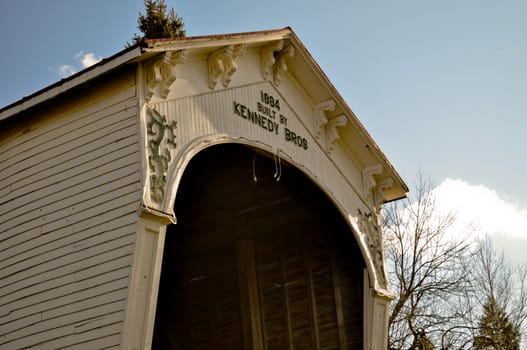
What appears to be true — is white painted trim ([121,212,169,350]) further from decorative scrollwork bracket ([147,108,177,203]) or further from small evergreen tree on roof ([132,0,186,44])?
small evergreen tree on roof ([132,0,186,44])

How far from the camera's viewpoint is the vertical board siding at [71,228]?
8508mm

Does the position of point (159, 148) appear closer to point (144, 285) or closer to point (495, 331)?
point (144, 285)

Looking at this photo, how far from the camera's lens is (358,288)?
46.7ft

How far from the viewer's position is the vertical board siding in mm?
8508

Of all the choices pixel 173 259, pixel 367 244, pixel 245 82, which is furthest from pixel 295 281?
pixel 245 82

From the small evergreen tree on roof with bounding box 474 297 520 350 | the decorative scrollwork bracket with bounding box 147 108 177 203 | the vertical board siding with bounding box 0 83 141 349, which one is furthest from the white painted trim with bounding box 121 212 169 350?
the small evergreen tree on roof with bounding box 474 297 520 350

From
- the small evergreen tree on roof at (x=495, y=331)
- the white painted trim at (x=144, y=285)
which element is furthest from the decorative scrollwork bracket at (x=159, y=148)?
the small evergreen tree on roof at (x=495, y=331)

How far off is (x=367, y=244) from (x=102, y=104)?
6.25 m

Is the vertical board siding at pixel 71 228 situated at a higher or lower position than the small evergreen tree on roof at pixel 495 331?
lower

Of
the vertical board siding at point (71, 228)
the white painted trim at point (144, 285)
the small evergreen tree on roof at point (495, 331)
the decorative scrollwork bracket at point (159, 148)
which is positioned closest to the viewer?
the white painted trim at point (144, 285)

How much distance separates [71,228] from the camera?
9172mm

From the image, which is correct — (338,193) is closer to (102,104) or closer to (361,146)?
(361,146)

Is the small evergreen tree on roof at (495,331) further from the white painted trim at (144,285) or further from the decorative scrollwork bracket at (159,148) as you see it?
the white painted trim at (144,285)

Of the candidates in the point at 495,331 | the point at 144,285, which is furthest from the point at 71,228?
the point at 495,331
